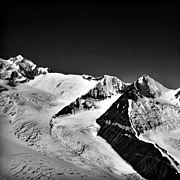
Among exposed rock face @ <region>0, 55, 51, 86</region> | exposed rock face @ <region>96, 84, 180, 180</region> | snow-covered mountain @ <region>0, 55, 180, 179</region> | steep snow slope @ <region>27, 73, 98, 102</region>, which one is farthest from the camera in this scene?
exposed rock face @ <region>0, 55, 51, 86</region>

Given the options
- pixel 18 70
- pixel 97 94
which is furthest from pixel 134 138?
pixel 18 70

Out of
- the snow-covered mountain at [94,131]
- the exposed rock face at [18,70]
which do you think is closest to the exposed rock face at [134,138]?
the snow-covered mountain at [94,131]

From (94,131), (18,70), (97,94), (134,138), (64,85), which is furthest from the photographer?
(18,70)

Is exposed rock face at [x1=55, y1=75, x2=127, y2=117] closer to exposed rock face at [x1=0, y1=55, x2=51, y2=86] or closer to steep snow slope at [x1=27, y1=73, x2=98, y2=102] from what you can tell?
steep snow slope at [x1=27, y1=73, x2=98, y2=102]

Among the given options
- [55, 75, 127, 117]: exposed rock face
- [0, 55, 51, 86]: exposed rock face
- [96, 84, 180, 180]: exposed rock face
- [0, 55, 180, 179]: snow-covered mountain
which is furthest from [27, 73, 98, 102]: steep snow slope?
[96, 84, 180, 180]: exposed rock face

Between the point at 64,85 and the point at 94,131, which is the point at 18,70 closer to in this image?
the point at 64,85

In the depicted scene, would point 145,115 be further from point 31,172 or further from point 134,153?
point 31,172

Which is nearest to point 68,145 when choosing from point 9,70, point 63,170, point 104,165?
point 104,165

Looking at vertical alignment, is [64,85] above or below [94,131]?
above
